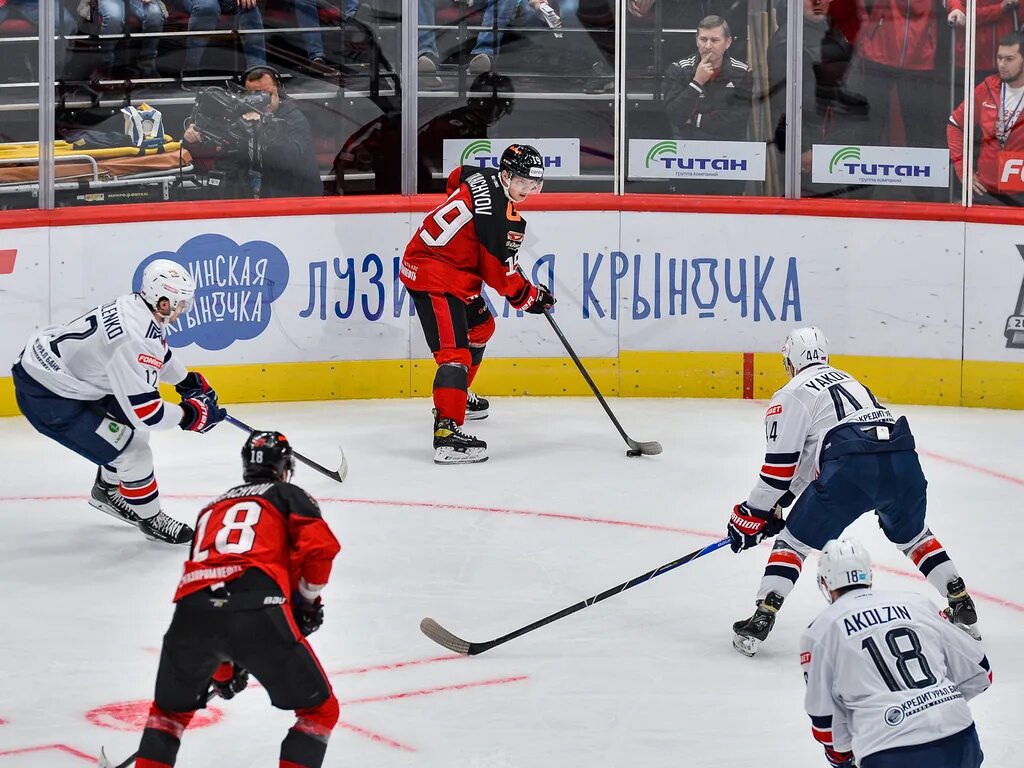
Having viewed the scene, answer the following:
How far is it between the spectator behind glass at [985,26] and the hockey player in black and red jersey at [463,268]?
8.21 feet

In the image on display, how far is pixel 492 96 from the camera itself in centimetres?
862

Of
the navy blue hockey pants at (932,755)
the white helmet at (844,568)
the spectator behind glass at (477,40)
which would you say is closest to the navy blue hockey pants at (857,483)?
the white helmet at (844,568)

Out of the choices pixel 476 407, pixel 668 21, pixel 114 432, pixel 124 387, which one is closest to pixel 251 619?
pixel 124 387

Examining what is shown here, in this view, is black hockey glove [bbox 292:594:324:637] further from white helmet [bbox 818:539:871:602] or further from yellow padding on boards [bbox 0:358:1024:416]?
yellow padding on boards [bbox 0:358:1024:416]

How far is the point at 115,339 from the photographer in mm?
5730

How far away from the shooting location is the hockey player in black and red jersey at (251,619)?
350cm

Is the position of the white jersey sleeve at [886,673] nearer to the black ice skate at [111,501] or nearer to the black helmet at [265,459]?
the black helmet at [265,459]

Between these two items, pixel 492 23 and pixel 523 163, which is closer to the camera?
pixel 523 163

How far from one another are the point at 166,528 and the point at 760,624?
7.60 ft

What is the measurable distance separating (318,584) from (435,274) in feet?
12.7

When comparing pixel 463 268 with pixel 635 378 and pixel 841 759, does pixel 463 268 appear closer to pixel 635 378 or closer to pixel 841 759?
pixel 635 378

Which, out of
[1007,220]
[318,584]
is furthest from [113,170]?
[318,584]

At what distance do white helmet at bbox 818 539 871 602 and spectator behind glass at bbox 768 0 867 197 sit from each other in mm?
5306

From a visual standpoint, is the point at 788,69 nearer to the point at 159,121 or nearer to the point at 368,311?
the point at 368,311
